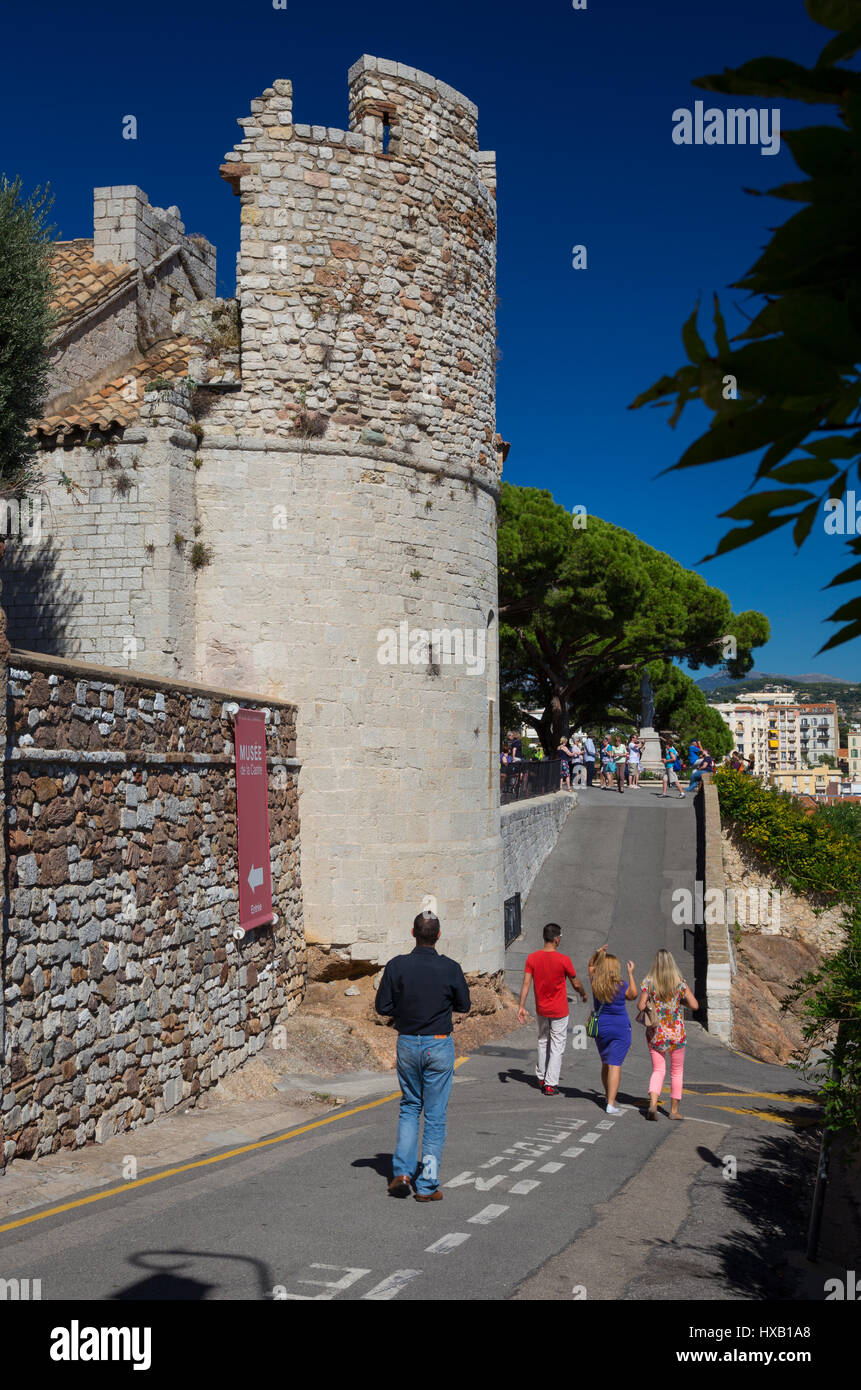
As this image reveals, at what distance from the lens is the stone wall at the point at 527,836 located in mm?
20191

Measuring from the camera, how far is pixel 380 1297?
495cm

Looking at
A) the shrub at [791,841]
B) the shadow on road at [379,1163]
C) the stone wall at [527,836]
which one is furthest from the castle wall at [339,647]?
the shrub at [791,841]

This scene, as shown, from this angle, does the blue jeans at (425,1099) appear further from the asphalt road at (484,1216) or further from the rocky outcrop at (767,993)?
the rocky outcrop at (767,993)

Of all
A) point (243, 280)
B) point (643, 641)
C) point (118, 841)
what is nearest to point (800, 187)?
point (118, 841)

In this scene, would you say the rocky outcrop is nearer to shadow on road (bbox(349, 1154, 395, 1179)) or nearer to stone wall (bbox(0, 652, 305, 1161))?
stone wall (bbox(0, 652, 305, 1161))

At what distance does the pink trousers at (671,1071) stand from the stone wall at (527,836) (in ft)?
25.7

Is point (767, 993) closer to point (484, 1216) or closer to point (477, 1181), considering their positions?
point (477, 1181)

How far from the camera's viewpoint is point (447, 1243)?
5.83 meters

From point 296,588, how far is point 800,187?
1178cm

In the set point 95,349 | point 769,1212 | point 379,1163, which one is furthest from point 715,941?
point 95,349

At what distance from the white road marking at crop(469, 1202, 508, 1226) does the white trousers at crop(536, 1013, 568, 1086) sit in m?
4.16

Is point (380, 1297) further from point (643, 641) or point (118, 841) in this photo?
point (643, 641)

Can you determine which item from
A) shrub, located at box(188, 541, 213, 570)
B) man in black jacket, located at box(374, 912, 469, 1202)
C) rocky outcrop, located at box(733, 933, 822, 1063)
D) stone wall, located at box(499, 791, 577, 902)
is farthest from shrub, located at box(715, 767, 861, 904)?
man in black jacket, located at box(374, 912, 469, 1202)
